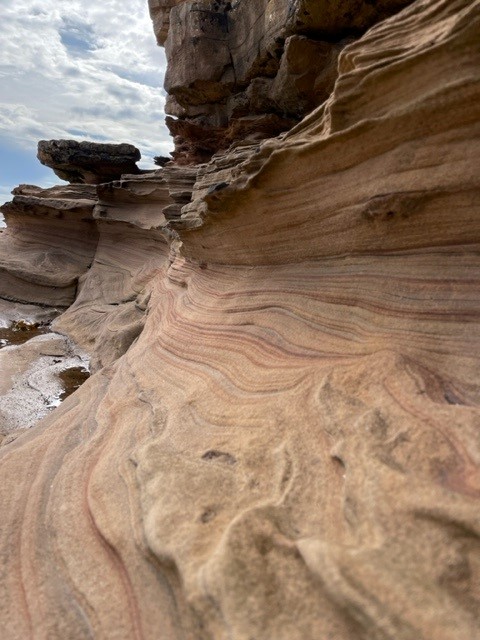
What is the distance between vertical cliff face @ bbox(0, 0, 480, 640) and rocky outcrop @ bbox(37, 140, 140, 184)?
30.4 feet

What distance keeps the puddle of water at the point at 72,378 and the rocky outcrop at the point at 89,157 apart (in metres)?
8.08

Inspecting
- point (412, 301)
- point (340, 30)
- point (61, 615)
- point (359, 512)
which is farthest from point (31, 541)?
point (340, 30)

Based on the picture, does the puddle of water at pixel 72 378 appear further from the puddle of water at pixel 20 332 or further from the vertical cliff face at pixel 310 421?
the puddle of water at pixel 20 332

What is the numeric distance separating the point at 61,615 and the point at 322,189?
3.32 meters

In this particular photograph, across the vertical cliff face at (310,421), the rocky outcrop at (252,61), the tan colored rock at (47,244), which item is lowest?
the vertical cliff face at (310,421)

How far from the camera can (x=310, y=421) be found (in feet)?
7.90

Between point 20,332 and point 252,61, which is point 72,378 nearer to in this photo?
point 20,332

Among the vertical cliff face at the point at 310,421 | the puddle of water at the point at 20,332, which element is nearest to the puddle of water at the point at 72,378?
the vertical cliff face at the point at 310,421

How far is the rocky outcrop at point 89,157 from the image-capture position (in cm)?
1284

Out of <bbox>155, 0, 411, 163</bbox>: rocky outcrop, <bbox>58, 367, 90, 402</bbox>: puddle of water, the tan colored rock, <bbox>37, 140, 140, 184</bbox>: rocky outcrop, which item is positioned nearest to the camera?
<bbox>155, 0, 411, 163</bbox>: rocky outcrop

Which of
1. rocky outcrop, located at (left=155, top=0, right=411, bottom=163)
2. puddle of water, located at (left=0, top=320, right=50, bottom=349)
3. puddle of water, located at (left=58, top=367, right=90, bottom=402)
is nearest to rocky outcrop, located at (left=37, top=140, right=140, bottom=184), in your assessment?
rocky outcrop, located at (left=155, top=0, right=411, bottom=163)

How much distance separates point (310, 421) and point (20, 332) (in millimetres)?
9449

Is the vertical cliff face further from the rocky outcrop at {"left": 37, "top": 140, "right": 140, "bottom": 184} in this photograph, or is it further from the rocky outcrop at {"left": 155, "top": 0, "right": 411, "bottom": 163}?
the rocky outcrop at {"left": 37, "top": 140, "right": 140, "bottom": 184}

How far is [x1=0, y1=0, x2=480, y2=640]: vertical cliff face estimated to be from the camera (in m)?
1.43
